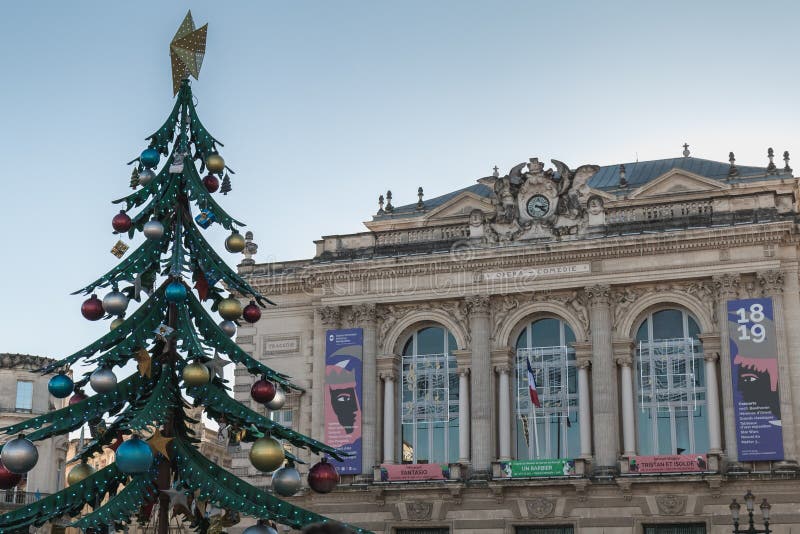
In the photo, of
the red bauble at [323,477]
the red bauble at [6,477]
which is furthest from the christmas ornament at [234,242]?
the red bauble at [6,477]

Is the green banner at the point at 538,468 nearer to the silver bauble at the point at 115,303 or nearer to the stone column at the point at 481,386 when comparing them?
the stone column at the point at 481,386

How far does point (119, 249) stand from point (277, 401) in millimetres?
2814

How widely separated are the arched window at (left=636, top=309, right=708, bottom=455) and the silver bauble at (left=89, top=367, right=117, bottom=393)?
1024 inches

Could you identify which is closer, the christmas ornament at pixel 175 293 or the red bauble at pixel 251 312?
the christmas ornament at pixel 175 293

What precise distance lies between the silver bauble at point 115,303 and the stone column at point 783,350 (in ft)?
83.9

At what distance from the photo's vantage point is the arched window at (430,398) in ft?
130

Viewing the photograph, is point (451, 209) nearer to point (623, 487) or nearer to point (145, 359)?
point (623, 487)

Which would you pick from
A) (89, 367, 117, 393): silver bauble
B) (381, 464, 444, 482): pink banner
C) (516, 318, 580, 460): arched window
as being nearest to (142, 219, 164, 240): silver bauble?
(89, 367, 117, 393): silver bauble

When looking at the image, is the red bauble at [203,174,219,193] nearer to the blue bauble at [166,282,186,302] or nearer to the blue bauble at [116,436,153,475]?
the blue bauble at [166,282,186,302]

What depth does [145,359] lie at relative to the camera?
46.9 ft

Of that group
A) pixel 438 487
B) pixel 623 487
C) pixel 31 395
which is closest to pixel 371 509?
pixel 438 487

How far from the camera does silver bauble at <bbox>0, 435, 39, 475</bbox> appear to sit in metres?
12.9

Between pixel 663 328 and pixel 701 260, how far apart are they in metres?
2.55

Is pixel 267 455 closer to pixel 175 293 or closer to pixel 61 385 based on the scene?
pixel 175 293
